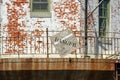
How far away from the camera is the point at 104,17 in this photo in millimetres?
21188

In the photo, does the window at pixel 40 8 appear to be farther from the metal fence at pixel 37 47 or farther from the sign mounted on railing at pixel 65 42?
the sign mounted on railing at pixel 65 42

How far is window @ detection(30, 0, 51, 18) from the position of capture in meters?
20.4

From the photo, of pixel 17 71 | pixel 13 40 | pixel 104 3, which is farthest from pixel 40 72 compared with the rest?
pixel 104 3

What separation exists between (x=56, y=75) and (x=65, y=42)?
1.63 metres

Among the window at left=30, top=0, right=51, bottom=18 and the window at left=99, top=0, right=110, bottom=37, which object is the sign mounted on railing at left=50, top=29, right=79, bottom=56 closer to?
the window at left=30, top=0, right=51, bottom=18

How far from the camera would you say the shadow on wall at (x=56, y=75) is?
18.1 m

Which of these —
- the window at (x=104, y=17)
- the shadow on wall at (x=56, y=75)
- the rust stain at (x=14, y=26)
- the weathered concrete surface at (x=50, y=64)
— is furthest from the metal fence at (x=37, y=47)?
the weathered concrete surface at (x=50, y=64)

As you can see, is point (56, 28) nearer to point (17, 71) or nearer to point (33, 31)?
point (33, 31)

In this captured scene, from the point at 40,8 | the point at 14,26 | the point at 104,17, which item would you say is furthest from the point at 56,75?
the point at 104,17

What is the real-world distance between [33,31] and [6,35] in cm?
127

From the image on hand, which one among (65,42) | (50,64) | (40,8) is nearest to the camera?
(50,64)

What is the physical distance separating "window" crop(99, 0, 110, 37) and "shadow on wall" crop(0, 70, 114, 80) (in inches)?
104

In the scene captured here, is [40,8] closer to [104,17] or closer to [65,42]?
[65,42]

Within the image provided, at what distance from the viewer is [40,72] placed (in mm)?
18141
